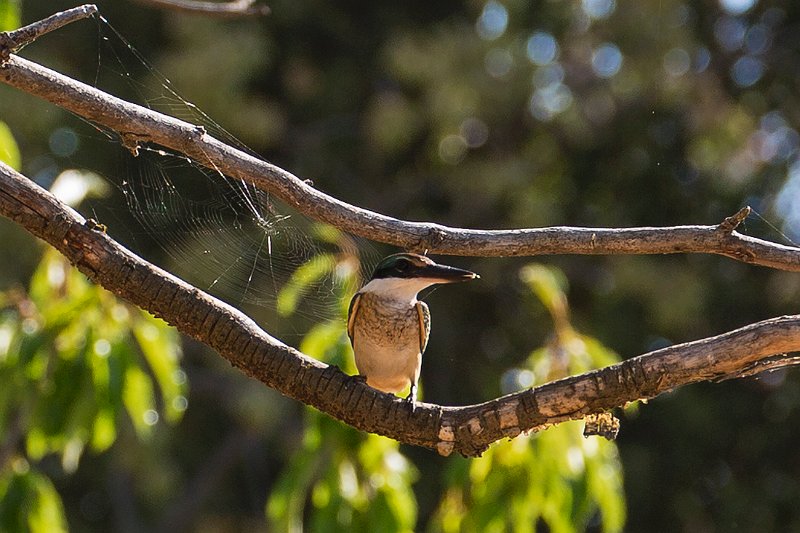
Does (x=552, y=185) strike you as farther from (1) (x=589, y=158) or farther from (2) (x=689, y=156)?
(2) (x=689, y=156)

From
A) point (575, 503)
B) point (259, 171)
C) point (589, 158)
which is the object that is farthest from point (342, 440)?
point (589, 158)

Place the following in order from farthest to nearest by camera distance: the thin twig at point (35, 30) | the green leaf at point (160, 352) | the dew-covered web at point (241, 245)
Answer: the green leaf at point (160, 352) → the dew-covered web at point (241, 245) → the thin twig at point (35, 30)

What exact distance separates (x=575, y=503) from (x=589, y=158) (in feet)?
22.6

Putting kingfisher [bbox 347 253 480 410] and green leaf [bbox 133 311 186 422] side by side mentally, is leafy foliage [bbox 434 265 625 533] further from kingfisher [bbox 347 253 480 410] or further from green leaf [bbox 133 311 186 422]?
green leaf [bbox 133 311 186 422]

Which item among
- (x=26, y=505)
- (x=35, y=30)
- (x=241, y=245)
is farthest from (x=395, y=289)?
(x=35, y=30)

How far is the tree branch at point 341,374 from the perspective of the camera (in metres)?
2.80

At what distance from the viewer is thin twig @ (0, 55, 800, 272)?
278cm

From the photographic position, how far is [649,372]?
280 cm

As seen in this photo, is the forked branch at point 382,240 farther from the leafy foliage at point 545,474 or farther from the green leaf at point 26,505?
the green leaf at point 26,505

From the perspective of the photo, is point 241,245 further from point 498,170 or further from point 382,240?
point 498,170

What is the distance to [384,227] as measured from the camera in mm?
2799

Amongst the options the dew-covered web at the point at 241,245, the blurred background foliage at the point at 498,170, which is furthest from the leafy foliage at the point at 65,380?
the blurred background foliage at the point at 498,170

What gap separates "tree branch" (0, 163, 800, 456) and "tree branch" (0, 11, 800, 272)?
0.70ft

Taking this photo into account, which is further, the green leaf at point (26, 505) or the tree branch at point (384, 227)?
the green leaf at point (26, 505)
